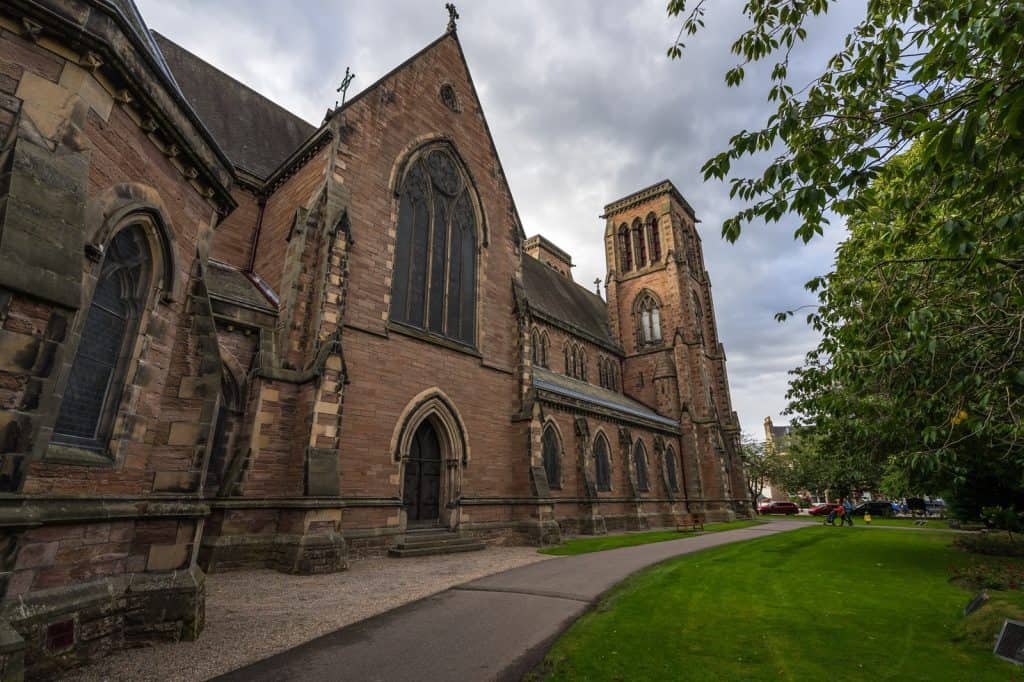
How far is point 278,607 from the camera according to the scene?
6.98 metres

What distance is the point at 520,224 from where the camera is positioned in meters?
19.6

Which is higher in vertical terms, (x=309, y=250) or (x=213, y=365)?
(x=309, y=250)

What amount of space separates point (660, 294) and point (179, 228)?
33.1 m

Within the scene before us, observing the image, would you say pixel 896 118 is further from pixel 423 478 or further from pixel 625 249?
pixel 625 249

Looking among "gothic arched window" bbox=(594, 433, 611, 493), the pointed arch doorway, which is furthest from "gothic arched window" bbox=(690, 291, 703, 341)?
the pointed arch doorway

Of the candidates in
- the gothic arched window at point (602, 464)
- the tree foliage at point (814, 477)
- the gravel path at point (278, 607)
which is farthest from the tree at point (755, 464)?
the gravel path at point (278, 607)

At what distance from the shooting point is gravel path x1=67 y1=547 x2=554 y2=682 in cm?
473

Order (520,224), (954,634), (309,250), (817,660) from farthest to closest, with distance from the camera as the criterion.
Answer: (520,224) → (309,250) → (954,634) → (817,660)

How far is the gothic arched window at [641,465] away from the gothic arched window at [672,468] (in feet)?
7.69

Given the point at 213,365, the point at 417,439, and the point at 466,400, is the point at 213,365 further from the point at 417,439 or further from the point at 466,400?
the point at 466,400

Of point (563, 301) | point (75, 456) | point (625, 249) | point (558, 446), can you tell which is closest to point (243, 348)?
point (75, 456)

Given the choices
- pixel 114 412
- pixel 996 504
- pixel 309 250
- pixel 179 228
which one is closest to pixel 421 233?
pixel 309 250

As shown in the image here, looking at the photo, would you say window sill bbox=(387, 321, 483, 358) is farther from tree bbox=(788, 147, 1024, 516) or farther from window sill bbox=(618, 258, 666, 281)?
window sill bbox=(618, 258, 666, 281)

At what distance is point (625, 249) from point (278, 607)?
3707cm
